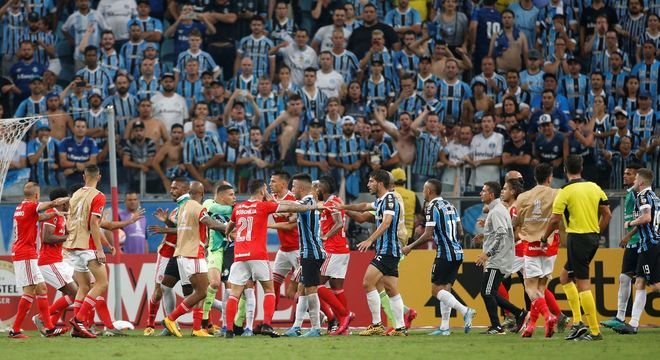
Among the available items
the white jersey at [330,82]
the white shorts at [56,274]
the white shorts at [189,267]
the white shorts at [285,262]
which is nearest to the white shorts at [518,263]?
the white shorts at [285,262]

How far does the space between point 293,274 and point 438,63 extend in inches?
333

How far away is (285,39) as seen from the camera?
27531mm

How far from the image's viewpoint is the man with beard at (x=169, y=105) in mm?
25906

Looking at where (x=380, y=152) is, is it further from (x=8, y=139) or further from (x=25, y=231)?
(x=25, y=231)

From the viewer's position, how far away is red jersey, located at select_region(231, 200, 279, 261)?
18031mm

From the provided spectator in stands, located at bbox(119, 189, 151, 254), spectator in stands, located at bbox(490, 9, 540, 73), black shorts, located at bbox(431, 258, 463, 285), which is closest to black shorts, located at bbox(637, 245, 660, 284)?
black shorts, located at bbox(431, 258, 463, 285)

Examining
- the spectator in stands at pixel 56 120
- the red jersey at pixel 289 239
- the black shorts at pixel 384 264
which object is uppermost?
the spectator in stands at pixel 56 120

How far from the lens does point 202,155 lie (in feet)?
79.8

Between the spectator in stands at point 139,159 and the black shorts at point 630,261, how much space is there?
903cm

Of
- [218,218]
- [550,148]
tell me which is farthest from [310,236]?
[550,148]

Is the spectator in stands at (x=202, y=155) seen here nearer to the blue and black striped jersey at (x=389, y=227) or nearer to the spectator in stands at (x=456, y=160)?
the spectator in stands at (x=456, y=160)

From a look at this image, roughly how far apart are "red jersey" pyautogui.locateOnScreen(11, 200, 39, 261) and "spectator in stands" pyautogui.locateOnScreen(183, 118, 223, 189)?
514cm

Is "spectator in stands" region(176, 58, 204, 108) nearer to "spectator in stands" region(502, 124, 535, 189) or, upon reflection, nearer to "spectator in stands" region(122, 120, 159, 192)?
"spectator in stands" region(122, 120, 159, 192)

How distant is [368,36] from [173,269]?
9.61 meters
